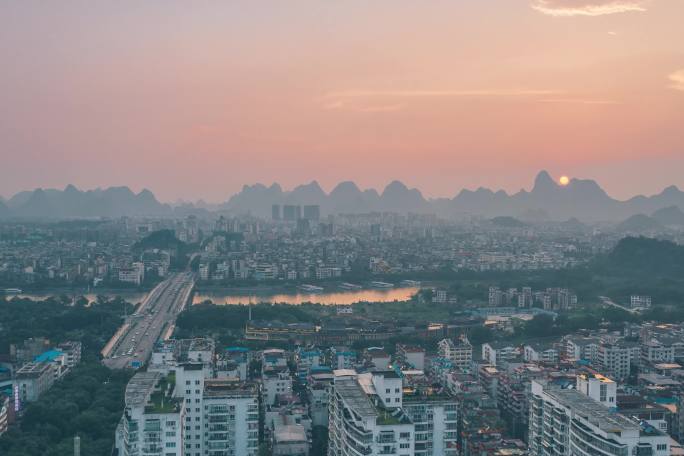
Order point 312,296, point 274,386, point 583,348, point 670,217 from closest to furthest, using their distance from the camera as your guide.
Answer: point 274,386 → point 583,348 → point 312,296 → point 670,217

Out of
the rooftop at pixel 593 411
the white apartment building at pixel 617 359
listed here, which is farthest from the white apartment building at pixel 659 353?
the rooftop at pixel 593 411

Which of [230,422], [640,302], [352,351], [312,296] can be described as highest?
[230,422]

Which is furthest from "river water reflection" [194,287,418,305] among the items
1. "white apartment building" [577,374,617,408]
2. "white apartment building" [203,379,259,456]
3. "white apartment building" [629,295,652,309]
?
"white apartment building" [577,374,617,408]

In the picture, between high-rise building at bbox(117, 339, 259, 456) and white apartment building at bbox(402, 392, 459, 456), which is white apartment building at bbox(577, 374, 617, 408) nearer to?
white apartment building at bbox(402, 392, 459, 456)

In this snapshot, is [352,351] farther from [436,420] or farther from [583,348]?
[436,420]

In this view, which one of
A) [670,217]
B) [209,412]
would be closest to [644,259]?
[209,412]

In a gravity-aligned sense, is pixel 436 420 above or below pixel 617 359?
above

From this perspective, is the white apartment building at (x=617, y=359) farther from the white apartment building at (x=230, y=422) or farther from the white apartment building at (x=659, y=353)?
the white apartment building at (x=230, y=422)

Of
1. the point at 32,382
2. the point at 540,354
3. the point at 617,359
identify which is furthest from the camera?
the point at 540,354
